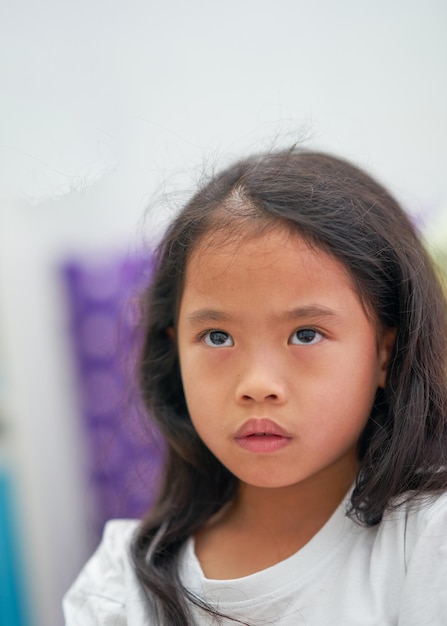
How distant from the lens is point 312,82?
3.09ft

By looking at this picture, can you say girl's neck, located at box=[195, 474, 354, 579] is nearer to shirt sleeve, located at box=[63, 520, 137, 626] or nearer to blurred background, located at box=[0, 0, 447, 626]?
shirt sleeve, located at box=[63, 520, 137, 626]

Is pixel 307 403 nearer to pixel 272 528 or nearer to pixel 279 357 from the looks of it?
pixel 279 357

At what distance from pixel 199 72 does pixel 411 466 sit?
48 centimetres

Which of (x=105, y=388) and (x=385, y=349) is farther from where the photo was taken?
(x=105, y=388)

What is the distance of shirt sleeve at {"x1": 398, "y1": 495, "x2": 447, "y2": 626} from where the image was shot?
70cm

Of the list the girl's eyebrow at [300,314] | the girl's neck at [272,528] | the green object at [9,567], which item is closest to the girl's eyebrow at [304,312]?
the girl's eyebrow at [300,314]

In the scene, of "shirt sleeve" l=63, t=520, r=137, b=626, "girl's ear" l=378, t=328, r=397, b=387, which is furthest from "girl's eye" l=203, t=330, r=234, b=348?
"shirt sleeve" l=63, t=520, r=137, b=626

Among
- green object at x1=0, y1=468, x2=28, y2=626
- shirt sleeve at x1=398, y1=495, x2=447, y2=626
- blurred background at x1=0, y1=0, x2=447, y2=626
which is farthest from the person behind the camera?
green object at x1=0, y1=468, x2=28, y2=626

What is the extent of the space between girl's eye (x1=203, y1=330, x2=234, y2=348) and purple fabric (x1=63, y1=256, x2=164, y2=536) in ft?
2.02

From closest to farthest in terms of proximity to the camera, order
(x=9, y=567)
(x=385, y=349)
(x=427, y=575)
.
A: (x=427, y=575), (x=385, y=349), (x=9, y=567)

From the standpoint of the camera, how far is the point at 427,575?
71 centimetres

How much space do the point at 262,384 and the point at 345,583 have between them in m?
0.21

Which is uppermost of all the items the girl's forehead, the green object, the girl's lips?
the girl's forehead

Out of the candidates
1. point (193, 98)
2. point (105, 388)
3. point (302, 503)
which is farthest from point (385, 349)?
point (105, 388)
